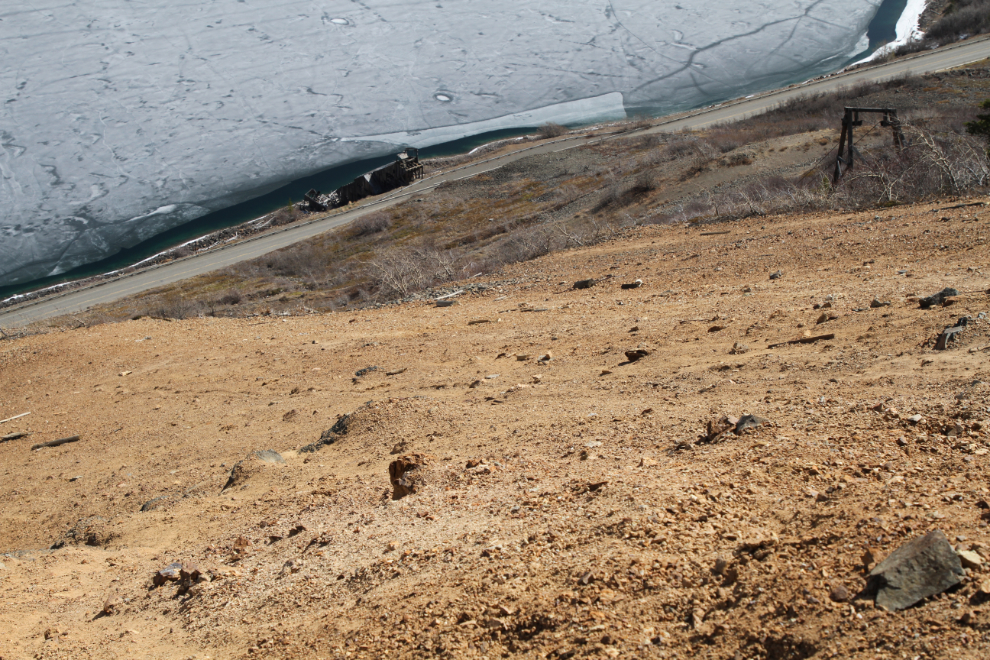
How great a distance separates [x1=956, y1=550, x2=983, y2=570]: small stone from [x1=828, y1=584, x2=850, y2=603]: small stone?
1.26ft

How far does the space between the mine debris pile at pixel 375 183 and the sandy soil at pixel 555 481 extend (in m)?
24.9

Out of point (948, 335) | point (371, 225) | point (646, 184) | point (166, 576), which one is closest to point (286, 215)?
point (371, 225)

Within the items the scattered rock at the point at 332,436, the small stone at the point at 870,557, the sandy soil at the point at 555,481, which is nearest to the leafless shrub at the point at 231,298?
the sandy soil at the point at 555,481

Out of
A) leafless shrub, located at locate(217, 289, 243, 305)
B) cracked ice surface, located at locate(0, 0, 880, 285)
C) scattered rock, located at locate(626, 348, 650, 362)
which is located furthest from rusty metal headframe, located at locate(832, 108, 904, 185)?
cracked ice surface, located at locate(0, 0, 880, 285)

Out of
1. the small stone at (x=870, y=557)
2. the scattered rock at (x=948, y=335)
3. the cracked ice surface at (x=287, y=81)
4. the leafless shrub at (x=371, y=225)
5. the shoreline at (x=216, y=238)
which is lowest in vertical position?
the scattered rock at (x=948, y=335)

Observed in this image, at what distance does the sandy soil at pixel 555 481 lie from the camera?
2.84 metres

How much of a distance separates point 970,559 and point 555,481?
7.00 feet

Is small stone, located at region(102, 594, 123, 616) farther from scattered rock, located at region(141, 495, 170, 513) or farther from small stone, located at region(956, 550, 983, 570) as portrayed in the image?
small stone, located at region(956, 550, 983, 570)

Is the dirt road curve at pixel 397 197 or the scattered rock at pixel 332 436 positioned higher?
the dirt road curve at pixel 397 197

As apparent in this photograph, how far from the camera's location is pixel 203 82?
3656 centimetres

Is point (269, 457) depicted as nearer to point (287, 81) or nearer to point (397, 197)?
point (397, 197)

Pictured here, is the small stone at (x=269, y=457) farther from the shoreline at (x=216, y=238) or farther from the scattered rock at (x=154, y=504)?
the shoreline at (x=216, y=238)

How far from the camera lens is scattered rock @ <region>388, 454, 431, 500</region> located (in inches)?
183

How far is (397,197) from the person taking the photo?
3180 cm
